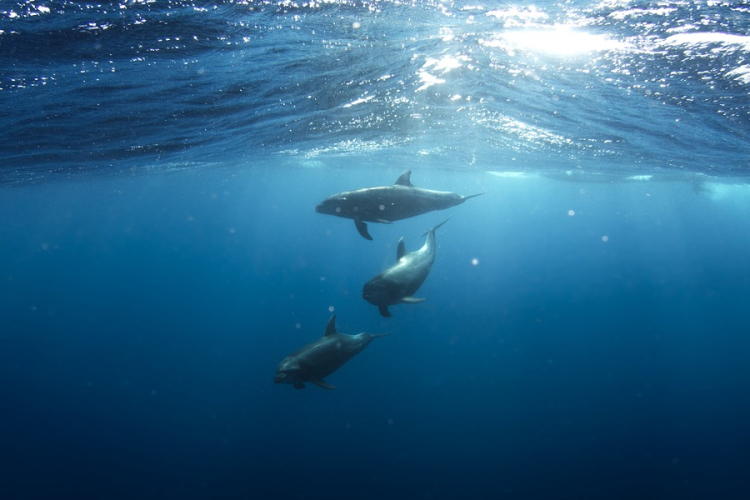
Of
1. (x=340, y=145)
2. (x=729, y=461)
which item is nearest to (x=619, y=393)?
(x=729, y=461)

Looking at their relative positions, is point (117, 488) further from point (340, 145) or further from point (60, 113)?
point (340, 145)

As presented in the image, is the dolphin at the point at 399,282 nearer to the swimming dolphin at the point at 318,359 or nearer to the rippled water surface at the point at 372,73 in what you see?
the swimming dolphin at the point at 318,359

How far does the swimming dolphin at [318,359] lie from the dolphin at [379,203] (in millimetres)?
2424

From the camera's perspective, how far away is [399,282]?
288 inches

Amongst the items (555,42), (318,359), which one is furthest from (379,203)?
(555,42)

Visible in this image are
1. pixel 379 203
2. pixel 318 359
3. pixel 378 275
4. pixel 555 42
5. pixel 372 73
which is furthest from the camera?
pixel 372 73

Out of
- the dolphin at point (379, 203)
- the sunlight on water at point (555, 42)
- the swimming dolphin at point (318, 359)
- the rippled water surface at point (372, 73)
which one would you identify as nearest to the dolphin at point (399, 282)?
the dolphin at point (379, 203)

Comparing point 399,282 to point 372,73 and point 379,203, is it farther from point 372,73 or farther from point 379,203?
point 372,73

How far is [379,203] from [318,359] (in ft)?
11.0

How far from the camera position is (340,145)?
27.1m

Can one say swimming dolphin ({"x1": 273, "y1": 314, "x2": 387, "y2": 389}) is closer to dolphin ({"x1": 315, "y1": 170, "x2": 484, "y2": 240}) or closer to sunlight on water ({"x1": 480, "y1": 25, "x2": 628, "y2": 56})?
dolphin ({"x1": 315, "y1": 170, "x2": 484, "y2": 240})

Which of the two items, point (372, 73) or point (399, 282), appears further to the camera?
point (372, 73)

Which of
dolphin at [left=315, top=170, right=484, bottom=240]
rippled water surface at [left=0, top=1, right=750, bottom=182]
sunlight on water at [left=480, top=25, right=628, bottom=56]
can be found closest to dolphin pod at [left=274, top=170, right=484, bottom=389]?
dolphin at [left=315, top=170, right=484, bottom=240]

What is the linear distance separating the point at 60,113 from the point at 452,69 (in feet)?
42.5
